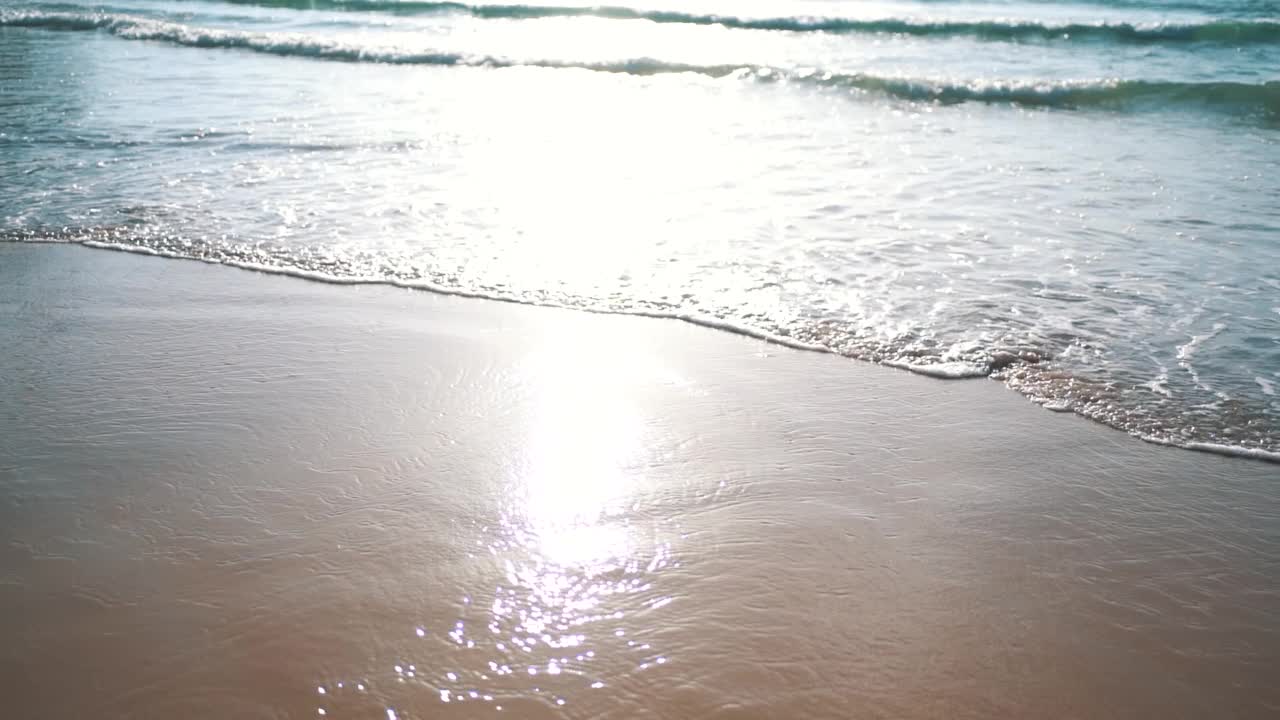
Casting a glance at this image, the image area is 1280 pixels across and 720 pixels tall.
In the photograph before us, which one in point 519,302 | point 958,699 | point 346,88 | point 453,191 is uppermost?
point 346,88

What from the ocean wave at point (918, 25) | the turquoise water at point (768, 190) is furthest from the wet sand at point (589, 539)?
the ocean wave at point (918, 25)

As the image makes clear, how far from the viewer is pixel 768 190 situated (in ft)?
20.1

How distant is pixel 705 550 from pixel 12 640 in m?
1.66

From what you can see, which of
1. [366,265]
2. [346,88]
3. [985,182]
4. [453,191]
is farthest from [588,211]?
[346,88]

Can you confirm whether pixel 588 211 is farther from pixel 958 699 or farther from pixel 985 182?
pixel 958 699

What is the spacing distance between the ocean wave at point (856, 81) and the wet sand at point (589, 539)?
317 inches

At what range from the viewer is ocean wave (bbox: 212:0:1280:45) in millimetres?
14500

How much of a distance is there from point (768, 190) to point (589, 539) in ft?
13.4

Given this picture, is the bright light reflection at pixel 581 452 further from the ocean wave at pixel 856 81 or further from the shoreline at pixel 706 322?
the ocean wave at pixel 856 81

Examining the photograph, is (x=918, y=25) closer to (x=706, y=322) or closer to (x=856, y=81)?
(x=856, y=81)

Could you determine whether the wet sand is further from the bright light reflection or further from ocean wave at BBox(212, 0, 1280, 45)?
ocean wave at BBox(212, 0, 1280, 45)

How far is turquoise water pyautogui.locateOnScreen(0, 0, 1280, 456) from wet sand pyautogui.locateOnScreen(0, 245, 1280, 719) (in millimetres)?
566

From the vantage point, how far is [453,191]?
6.03 metres

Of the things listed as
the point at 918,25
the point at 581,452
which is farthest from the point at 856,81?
the point at 581,452
